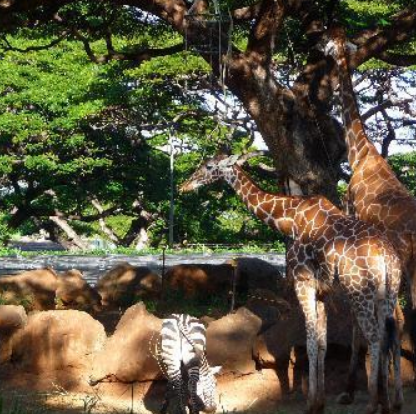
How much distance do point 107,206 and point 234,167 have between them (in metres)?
32.3

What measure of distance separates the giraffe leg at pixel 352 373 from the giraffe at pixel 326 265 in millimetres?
633

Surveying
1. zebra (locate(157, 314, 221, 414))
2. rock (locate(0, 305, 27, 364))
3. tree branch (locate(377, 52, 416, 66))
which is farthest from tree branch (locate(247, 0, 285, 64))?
zebra (locate(157, 314, 221, 414))

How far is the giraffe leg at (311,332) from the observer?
924 centimetres

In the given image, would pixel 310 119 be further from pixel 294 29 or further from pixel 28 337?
pixel 28 337

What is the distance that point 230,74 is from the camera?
42.8 feet

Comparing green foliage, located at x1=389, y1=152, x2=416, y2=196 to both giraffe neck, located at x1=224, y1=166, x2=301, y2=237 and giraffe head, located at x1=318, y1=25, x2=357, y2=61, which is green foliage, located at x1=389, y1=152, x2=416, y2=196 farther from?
giraffe neck, located at x1=224, y1=166, x2=301, y2=237

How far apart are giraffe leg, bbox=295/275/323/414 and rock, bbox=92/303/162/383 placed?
2216mm

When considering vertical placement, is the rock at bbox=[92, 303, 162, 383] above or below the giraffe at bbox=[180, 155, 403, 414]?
below

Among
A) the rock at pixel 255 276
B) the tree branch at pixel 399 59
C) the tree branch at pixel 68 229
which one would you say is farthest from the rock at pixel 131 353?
the tree branch at pixel 68 229

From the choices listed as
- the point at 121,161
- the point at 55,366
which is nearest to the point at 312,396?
the point at 55,366

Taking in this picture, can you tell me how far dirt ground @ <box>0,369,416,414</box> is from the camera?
32.7ft

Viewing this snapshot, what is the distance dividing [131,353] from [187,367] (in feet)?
6.05

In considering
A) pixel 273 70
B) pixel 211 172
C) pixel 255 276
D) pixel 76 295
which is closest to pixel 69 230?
pixel 255 276

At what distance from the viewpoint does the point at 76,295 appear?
15.8 m
